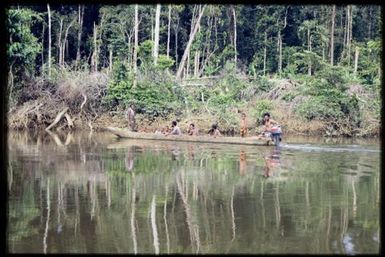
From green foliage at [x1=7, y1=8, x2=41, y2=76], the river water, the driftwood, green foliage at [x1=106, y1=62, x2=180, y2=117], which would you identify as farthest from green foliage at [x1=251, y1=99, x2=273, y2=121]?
green foliage at [x1=7, y1=8, x2=41, y2=76]

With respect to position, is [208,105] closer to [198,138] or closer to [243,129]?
[243,129]

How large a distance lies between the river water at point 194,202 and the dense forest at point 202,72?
25.4 feet

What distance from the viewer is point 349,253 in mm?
6758

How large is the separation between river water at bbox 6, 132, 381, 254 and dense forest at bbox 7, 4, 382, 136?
7752 millimetres

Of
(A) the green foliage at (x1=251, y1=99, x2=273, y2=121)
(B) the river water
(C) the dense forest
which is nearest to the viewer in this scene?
(B) the river water

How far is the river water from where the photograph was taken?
7.32 metres

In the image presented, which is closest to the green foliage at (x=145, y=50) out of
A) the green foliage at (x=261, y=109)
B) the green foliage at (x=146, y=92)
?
the green foliage at (x=146, y=92)

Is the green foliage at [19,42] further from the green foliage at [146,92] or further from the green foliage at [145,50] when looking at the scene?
the green foliage at [145,50]

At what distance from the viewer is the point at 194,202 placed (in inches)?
384

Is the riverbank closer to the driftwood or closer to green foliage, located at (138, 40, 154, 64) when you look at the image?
the driftwood

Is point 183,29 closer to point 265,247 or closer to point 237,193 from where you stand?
point 237,193

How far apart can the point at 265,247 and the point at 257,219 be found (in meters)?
1.37

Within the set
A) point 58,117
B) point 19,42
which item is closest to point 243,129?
point 58,117

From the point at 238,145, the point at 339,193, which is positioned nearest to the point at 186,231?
the point at 339,193
